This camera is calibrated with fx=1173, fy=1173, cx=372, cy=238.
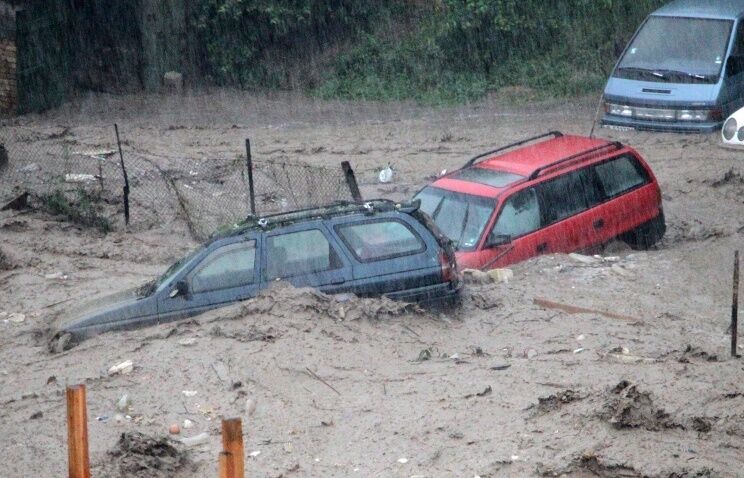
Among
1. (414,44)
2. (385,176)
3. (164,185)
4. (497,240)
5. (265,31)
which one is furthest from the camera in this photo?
(265,31)

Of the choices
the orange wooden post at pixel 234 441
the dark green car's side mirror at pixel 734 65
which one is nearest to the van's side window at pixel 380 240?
the orange wooden post at pixel 234 441

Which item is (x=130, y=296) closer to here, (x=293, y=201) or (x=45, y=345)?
(x=45, y=345)

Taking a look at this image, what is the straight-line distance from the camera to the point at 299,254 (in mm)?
10781

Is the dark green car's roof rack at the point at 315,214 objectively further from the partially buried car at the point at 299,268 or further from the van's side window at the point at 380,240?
the van's side window at the point at 380,240

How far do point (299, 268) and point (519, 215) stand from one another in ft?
10.5

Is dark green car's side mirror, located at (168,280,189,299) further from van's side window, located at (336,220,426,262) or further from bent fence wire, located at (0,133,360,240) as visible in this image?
bent fence wire, located at (0,133,360,240)

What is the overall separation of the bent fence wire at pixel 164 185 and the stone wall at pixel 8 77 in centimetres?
374

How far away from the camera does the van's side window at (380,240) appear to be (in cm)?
1080

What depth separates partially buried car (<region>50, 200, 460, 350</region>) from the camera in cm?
1060

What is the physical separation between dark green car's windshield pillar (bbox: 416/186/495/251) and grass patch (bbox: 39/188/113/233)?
4.57 metres

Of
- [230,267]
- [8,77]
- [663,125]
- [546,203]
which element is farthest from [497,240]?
[8,77]

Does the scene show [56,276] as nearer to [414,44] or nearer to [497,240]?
[497,240]

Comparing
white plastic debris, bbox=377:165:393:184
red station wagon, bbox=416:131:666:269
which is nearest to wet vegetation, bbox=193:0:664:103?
white plastic debris, bbox=377:165:393:184

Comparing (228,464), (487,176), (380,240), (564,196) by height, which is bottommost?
(564,196)
